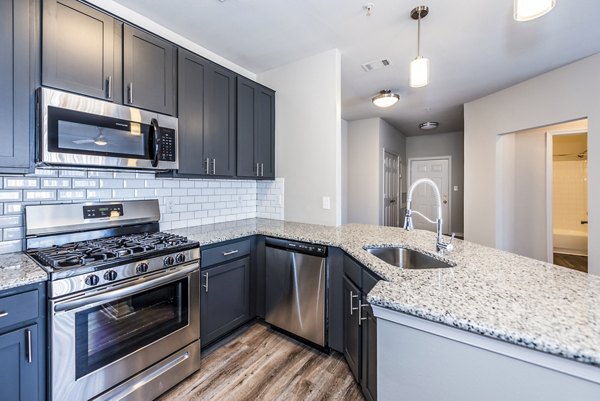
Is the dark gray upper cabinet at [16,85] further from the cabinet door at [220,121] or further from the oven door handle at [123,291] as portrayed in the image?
the cabinet door at [220,121]

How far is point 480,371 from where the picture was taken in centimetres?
82

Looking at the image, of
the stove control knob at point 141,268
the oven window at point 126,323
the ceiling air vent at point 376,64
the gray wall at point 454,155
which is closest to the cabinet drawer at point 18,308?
the oven window at point 126,323

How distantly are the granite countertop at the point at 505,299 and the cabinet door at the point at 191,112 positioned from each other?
1.61m

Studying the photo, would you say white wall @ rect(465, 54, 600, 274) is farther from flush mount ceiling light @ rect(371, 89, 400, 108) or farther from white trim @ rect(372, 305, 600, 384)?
white trim @ rect(372, 305, 600, 384)

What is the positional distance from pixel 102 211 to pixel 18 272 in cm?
75

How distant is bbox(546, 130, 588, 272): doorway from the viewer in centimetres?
552

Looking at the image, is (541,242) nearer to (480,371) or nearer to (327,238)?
(327,238)

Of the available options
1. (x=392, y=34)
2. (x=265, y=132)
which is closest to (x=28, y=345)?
(x=265, y=132)

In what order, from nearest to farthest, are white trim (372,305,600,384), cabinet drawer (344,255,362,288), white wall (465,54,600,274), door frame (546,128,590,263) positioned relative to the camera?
white trim (372,305,600,384), cabinet drawer (344,255,362,288), white wall (465,54,600,274), door frame (546,128,590,263)

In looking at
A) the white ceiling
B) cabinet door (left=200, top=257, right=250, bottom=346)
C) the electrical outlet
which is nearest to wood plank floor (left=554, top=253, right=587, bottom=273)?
the white ceiling

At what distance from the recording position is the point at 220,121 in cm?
255

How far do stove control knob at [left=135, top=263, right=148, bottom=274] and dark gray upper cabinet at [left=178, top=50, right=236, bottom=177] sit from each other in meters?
0.90

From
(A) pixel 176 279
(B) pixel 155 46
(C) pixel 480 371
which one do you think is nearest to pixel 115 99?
(B) pixel 155 46

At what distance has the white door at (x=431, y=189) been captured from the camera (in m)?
6.82
